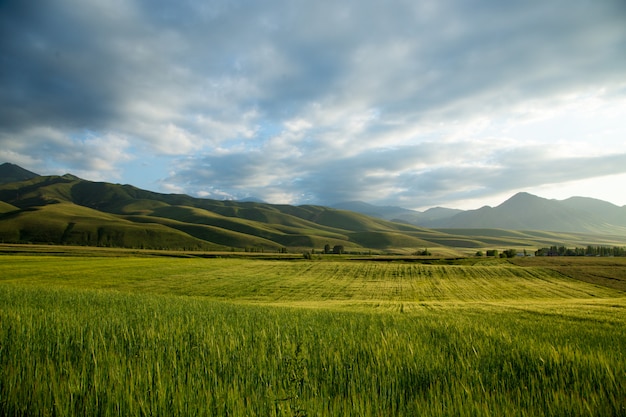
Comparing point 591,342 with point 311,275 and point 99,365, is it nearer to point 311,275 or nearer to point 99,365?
point 99,365

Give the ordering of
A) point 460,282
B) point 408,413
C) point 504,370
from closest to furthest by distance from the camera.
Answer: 1. point 408,413
2. point 504,370
3. point 460,282

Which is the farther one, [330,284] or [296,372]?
[330,284]

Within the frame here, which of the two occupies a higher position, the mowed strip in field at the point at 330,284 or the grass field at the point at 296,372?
the grass field at the point at 296,372

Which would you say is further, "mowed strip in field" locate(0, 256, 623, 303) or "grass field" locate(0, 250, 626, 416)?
"mowed strip in field" locate(0, 256, 623, 303)

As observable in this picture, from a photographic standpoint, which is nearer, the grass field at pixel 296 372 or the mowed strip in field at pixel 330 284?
the grass field at pixel 296 372

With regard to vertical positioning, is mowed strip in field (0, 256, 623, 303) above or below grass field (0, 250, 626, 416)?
below

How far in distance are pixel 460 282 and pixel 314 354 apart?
5541 centimetres

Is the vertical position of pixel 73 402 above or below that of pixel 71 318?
above

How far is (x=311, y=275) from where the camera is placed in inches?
2373

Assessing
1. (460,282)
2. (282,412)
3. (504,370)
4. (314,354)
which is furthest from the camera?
(460,282)

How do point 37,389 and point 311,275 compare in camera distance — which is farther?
point 311,275

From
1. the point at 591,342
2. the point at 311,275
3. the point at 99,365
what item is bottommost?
the point at 311,275

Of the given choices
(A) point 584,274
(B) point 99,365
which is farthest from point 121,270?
(A) point 584,274

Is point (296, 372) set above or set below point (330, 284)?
above
